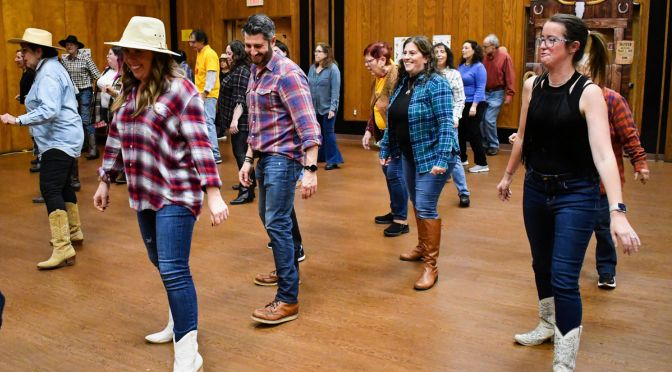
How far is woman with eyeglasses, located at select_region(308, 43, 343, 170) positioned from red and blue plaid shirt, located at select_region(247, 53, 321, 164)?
4.96 metres

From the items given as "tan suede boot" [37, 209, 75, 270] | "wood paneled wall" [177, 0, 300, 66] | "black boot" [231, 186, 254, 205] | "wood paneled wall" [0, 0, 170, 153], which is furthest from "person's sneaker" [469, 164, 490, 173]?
"wood paneled wall" [0, 0, 170, 153]

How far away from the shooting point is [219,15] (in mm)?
12938

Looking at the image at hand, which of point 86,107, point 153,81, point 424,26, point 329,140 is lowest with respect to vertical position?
point 329,140

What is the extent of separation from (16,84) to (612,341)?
9.89 m

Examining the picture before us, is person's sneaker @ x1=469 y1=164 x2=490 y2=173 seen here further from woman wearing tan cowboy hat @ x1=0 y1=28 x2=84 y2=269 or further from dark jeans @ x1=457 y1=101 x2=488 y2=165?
woman wearing tan cowboy hat @ x1=0 y1=28 x2=84 y2=269

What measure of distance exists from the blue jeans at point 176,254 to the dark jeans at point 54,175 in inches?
80.2

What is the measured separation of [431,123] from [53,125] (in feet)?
8.22

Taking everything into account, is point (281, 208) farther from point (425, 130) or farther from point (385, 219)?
point (385, 219)

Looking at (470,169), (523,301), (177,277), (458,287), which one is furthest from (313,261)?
(470,169)

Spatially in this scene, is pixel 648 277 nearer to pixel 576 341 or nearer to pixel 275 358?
pixel 576 341

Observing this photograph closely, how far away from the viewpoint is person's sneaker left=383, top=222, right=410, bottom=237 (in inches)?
213

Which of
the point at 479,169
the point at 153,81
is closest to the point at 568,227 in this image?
the point at 153,81

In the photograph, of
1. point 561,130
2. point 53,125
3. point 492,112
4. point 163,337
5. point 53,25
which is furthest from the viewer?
point 53,25

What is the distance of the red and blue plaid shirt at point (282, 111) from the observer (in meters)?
3.46
